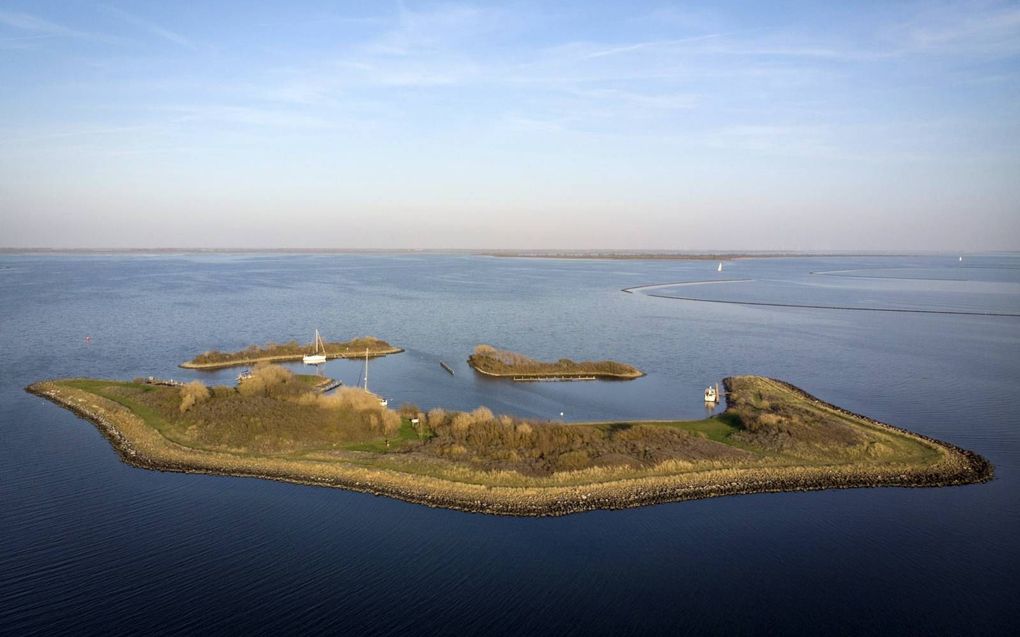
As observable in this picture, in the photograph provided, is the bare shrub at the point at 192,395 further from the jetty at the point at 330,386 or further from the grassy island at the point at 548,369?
the grassy island at the point at 548,369

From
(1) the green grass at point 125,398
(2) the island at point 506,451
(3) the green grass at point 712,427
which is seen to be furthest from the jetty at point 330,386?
(3) the green grass at point 712,427

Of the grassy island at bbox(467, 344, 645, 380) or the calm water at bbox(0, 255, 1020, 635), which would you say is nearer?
the calm water at bbox(0, 255, 1020, 635)

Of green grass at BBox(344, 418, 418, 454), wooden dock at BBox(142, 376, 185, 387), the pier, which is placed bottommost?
the pier

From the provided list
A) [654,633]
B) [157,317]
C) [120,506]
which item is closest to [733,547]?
[654,633]

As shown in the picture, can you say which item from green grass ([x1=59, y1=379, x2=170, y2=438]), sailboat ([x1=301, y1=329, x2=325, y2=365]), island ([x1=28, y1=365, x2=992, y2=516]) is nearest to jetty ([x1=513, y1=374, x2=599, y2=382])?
island ([x1=28, y1=365, x2=992, y2=516])

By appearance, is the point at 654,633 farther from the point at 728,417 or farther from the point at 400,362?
the point at 400,362

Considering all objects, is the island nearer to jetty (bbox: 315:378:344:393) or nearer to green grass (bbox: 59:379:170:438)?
green grass (bbox: 59:379:170:438)
